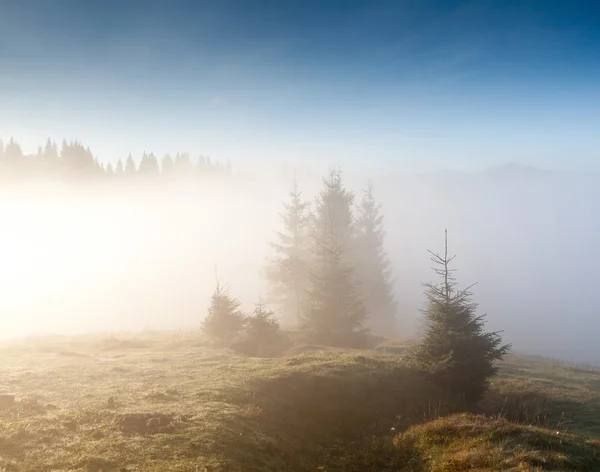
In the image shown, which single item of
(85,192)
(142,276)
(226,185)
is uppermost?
(226,185)

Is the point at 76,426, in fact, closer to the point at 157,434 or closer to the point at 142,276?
the point at 157,434

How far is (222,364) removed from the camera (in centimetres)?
2722

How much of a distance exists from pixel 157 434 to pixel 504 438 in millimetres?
13080

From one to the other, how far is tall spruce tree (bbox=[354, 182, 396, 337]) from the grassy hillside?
97.4 ft

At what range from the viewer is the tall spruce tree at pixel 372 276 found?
199ft

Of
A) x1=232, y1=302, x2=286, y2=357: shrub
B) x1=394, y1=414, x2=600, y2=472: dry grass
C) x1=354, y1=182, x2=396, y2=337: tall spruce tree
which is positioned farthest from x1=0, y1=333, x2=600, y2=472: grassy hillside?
x1=354, y1=182, x2=396, y2=337: tall spruce tree

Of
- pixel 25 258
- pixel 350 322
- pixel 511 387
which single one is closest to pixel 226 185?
pixel 25 258

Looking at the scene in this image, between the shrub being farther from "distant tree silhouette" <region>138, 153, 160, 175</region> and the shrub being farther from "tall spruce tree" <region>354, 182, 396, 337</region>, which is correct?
"distant tree silhouette" <region>138, 153, 160, 175</region>

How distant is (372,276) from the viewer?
6209 centimetres

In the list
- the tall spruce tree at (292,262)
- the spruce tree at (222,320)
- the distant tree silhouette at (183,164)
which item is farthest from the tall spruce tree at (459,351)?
the distant tree silhouette at (183,164)

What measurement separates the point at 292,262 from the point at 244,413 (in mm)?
35072

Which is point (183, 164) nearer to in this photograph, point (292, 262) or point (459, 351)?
point (292, 262)

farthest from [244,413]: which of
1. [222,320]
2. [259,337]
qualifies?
[222,320]

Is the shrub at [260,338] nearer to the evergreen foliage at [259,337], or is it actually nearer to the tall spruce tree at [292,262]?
the evergreen foliage at [259,337]
